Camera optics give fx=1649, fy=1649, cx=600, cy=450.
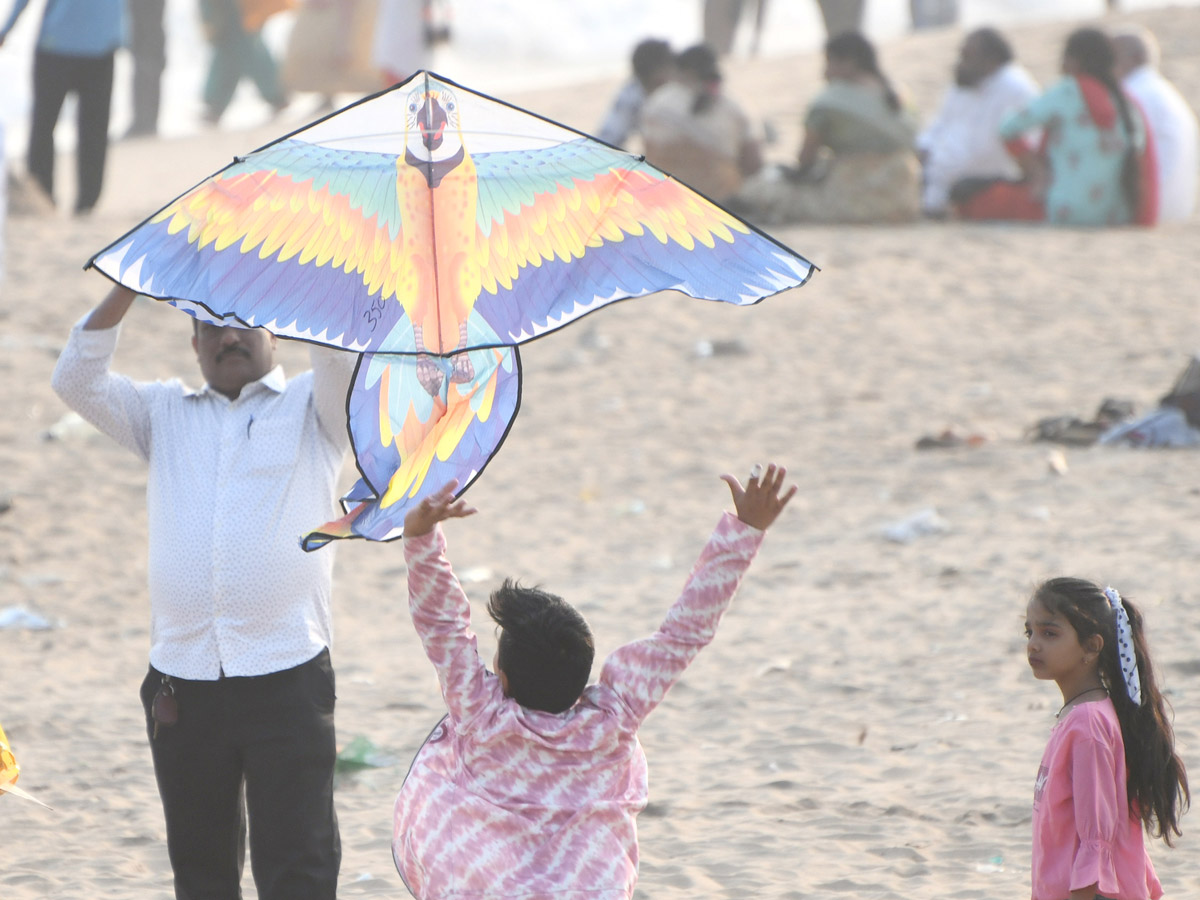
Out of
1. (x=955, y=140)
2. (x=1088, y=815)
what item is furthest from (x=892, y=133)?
(x=1088, y=815)

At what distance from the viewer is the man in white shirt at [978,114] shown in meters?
10.1

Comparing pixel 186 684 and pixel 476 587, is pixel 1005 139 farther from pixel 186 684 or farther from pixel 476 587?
pixel 186 684

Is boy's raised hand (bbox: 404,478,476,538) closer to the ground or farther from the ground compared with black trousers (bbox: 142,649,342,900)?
farther from the ground

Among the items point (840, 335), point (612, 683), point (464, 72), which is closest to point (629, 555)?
point (840, 335)

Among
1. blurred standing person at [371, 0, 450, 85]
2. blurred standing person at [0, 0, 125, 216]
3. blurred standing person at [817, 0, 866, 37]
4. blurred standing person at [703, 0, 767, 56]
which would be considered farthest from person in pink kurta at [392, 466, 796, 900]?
blurred standing person at [703, 0, 767, 56]

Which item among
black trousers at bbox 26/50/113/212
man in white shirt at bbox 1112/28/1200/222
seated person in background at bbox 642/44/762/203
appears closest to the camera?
black trousers at bbox 26/50/113/212

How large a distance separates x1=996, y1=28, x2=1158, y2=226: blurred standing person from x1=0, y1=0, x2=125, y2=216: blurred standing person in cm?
518

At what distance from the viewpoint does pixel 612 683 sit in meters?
2.51

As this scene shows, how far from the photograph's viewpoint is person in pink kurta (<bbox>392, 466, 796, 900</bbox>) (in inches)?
96.3

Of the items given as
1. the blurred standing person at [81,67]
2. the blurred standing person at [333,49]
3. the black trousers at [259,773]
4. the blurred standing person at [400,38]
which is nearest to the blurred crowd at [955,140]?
the blurred standing person at [400,38]

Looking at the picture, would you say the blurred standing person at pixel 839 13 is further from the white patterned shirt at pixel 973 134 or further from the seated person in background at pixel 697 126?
the seated person in background at pixel 697 126

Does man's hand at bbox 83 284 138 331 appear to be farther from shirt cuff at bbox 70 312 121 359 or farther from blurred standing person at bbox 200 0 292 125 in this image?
blurred standing person at bbox 200 0 292 125

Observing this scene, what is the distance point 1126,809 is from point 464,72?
20327 millimetres

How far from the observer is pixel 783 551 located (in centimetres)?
652
